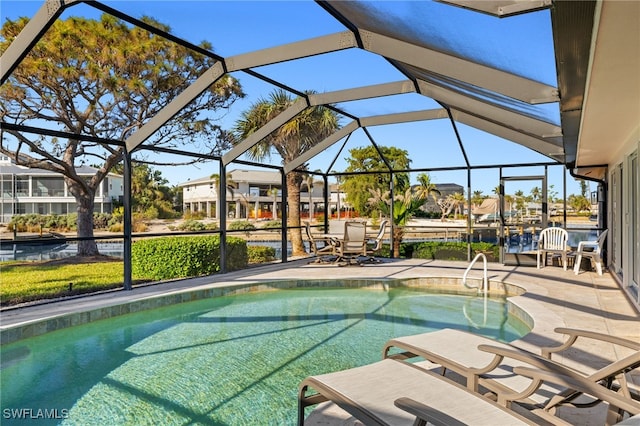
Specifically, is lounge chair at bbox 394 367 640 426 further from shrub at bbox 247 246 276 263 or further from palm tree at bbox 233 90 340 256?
→ palm tree at bbox 233 90 340 256

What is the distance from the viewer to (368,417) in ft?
7.28

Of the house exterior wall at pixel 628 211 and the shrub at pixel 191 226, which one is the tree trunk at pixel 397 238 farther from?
the shrub at pixel 191 226

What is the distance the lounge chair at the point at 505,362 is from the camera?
8.02 ft

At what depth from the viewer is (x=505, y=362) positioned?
3.62 metres

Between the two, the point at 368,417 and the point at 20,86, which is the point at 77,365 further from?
the point at 20,86

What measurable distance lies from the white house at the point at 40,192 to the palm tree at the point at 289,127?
4.88 meters

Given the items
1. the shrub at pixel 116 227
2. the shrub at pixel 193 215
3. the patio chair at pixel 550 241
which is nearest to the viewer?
the patio chair at pixel 550 241

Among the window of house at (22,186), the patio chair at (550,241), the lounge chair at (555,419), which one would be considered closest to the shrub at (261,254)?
the patio chair at (550,241)

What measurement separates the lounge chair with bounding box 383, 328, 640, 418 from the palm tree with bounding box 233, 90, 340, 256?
11667mm

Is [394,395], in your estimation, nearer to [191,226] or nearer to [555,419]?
[555,419]

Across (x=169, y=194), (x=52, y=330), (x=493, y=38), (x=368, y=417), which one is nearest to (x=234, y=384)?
(x=368, y=417)

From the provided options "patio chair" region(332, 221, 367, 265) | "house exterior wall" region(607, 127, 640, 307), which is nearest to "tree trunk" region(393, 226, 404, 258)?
"patio chair" region(332, 221, 367, 265)

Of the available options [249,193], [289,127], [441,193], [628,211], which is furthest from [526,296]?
[441,193]

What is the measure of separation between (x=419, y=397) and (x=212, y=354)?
317 centimetres
